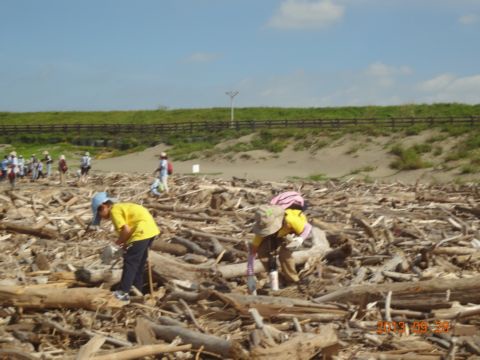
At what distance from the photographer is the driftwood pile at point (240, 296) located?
575 centimetres

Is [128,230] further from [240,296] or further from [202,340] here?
[202,340]

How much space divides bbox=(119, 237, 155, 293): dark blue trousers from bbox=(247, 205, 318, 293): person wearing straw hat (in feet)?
4.08

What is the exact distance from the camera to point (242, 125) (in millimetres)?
51688

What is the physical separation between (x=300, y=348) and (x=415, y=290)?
6.27 feet

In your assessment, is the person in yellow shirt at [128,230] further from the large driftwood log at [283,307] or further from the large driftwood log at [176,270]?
the large driftwood log at [283,307]

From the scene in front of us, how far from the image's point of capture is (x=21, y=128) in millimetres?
64188

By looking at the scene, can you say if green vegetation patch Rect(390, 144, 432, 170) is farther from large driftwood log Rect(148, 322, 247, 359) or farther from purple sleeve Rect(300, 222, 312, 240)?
large driftwood log Rect(148, 322, 247, 359)

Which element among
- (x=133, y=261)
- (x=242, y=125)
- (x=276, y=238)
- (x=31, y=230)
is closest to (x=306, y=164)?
(x=242, y=125)

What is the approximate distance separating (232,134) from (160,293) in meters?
41.9

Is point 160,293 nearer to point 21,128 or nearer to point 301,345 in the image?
point 301,345

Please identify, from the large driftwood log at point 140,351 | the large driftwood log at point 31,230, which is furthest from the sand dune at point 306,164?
the large driftwood log at point 140,351

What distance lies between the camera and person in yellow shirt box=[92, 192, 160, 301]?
7492 millimetres
